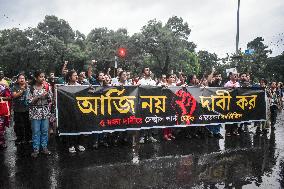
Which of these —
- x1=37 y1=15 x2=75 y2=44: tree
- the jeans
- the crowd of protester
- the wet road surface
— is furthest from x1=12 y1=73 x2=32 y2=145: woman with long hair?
x1=37 y1=15 x2=75 y2=44: tree

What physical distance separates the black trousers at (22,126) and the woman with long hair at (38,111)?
167cm

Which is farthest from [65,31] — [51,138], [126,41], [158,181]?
[158,181]

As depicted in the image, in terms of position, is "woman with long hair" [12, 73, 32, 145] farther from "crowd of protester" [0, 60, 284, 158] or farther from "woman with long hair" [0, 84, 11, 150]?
"woman with long hair" [0, 84, 11, 150]

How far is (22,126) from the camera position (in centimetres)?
832

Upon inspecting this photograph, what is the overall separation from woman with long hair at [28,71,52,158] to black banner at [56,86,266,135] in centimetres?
47

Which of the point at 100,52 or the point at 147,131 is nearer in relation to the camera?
the point at 147,131

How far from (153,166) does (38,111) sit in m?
2.70

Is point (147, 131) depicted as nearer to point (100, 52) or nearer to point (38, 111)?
point (38, 111)

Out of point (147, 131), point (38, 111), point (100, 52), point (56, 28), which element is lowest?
point (147, 131)

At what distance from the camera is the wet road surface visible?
511 cm

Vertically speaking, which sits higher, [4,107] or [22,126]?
[4,107]

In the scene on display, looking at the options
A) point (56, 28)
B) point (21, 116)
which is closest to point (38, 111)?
point (21, 116)

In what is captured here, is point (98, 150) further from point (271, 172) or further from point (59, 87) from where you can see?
point (271, 172)

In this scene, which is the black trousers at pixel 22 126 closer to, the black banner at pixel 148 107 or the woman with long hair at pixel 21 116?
the woman with long hair at pixel 21 116
